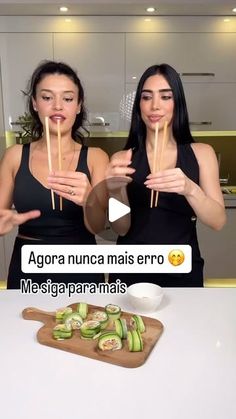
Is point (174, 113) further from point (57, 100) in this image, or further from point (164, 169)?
point (57, 100)

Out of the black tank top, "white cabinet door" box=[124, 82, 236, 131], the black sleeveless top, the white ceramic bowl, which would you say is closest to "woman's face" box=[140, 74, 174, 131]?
the black tank top

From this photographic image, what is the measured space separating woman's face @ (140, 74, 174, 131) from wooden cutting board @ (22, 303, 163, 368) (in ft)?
1.94

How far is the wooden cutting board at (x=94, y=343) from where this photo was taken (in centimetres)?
74

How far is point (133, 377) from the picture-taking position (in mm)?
708

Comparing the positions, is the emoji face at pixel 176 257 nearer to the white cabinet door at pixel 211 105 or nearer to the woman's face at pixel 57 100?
the woman's face at pixel 57 100

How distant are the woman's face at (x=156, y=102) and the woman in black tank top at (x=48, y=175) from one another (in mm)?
206

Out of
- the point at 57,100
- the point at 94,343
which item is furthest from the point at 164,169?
the point at 94,343

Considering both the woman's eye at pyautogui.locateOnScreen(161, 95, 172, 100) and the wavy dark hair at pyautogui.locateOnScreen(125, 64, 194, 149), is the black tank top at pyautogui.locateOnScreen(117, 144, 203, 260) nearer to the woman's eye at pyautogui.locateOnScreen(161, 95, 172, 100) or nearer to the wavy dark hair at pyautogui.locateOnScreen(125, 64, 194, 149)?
the wavy dark hair at pyautogui.locateOnScreen(125, 64, 194, 149)

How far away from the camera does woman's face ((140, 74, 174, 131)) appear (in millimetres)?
1183

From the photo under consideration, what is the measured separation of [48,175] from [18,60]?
5.39ft

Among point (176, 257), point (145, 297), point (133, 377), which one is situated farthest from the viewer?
point (176, 257)

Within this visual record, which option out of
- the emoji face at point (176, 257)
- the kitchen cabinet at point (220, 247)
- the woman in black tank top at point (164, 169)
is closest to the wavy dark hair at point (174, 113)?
the woman in black tank top at point (164, 169)

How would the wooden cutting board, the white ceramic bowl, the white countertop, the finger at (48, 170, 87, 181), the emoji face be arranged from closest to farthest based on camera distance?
the white countertop
the wooden cutting board
the white ceramic bowl
the finger at (48, 170, 87, 181)
the emoji face

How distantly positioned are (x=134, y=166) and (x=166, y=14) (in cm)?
163
